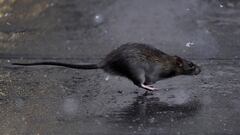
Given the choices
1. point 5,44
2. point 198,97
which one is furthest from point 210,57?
point 5,44

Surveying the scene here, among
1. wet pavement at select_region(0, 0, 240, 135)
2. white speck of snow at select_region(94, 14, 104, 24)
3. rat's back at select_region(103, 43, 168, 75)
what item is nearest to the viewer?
wet pavement at select_region(0, 0, 240, 135)

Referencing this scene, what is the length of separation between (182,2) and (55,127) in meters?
5.24

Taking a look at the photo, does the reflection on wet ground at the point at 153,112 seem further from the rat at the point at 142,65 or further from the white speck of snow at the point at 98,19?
the white speck of snow at the point at 98,19

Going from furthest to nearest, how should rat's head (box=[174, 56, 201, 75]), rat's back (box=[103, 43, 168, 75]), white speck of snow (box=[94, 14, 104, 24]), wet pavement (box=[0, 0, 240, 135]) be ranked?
white speck of snow (box=[94, 14, 104, 24]), rat's head (box=[174, 56, 201, 75]), rat's back (box=[103, 43, 168, 75]), wet pavement (box=[0, 0, 240, 135])

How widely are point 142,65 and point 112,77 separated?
31.8 inches

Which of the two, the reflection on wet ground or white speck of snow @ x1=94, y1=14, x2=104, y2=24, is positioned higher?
the reflection on wet ground

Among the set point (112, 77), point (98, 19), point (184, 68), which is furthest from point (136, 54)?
point (98, 19)

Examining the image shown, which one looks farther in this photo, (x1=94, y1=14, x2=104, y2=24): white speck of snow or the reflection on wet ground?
(x1=94, y1=14, x2=104, y2=24): white speck of snow

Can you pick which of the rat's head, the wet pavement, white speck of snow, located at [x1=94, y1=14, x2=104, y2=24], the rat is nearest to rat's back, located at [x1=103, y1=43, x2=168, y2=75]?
the rat

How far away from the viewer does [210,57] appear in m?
8.34

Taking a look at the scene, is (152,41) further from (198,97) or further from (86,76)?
(198,97)

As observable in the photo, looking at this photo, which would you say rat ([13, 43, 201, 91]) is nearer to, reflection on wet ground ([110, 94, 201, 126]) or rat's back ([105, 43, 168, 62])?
rat's back ([105, 43, 168, 62])

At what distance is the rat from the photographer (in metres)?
6.74

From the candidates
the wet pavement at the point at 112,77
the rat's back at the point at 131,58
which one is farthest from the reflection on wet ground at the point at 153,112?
the rat's back at the point at 131,58
